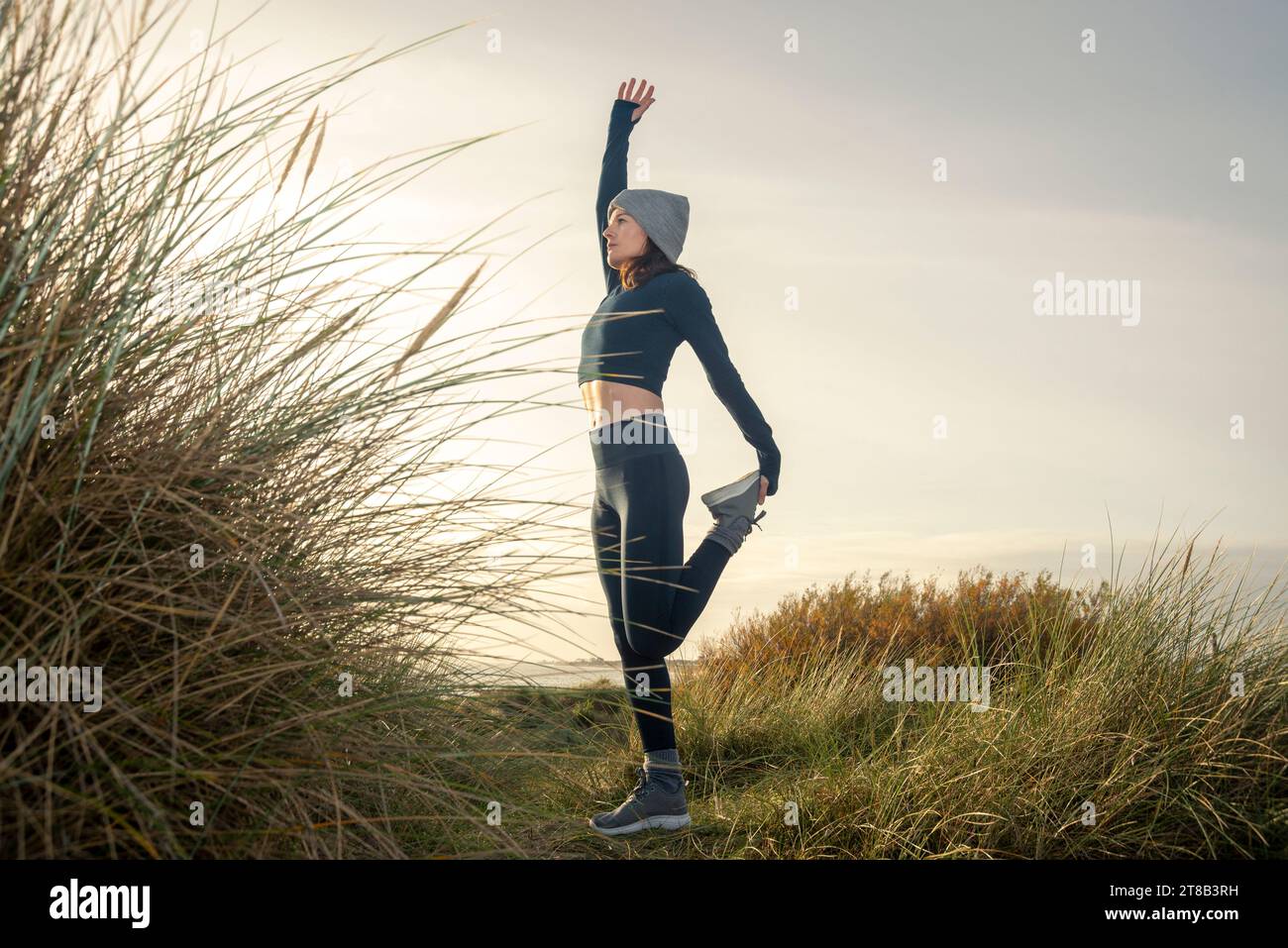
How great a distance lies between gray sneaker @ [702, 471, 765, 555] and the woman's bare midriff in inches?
18.0

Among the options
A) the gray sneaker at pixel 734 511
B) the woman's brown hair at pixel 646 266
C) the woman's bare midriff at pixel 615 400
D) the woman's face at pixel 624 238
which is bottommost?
the gray sneaker at pixel 734 511

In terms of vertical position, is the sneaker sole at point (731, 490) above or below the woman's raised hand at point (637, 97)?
below

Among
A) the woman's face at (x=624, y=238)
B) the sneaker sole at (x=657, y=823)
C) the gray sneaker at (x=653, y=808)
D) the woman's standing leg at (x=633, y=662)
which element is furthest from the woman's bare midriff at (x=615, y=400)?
the sneaker sole at (x=657, y=823)

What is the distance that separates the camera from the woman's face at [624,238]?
3740 mm

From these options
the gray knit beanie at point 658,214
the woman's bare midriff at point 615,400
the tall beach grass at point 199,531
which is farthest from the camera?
the gray knit beanie at point 658,214

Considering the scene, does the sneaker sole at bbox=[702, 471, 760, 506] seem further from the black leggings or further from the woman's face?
the woman's face

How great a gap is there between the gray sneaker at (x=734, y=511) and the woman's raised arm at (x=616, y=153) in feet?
3.72

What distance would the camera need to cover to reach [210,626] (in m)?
1.70

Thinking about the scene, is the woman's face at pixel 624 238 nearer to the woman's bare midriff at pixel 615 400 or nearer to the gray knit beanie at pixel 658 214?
the gray knit beanie at pixel 658 214

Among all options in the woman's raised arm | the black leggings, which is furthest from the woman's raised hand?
the black leggings

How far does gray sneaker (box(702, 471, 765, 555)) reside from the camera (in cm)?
361

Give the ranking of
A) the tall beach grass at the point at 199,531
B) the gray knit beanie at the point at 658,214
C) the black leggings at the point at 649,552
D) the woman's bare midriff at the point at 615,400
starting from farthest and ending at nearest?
the gray knit beanie at the point at 658,214, the woman's bare midriff at the point at 615,400, the black leggings at the point at 649,552, the tall beach grass at the point at 199,531

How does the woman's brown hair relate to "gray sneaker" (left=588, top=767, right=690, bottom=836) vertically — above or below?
above
